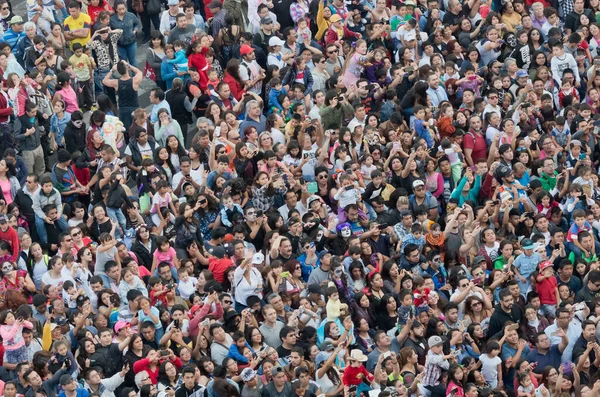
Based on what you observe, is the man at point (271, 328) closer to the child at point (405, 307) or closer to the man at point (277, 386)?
the man at point (277, 386)

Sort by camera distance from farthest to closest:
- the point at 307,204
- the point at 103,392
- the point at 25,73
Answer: the point at 25,73
the point at 307,204
the point at 103,392

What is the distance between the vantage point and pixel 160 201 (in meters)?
23.9

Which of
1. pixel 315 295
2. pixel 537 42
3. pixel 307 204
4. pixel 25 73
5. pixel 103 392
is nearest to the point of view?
pixel 103 392

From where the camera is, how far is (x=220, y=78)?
2711 cm

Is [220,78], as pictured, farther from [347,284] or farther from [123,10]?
[347,284]

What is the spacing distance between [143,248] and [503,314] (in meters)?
5.09

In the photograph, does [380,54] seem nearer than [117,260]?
No

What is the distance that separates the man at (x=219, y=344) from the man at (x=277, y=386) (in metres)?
0.75

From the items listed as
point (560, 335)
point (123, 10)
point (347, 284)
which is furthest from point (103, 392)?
point (123, 10)

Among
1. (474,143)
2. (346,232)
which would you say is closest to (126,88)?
(346,232)

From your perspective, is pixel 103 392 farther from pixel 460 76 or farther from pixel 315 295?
pixel 460 76

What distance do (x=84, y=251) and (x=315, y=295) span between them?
323cm

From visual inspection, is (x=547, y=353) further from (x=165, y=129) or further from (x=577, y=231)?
(x=165, y=129)

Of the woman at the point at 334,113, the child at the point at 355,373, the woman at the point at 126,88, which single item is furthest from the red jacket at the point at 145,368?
the woman at the point at 334,113
